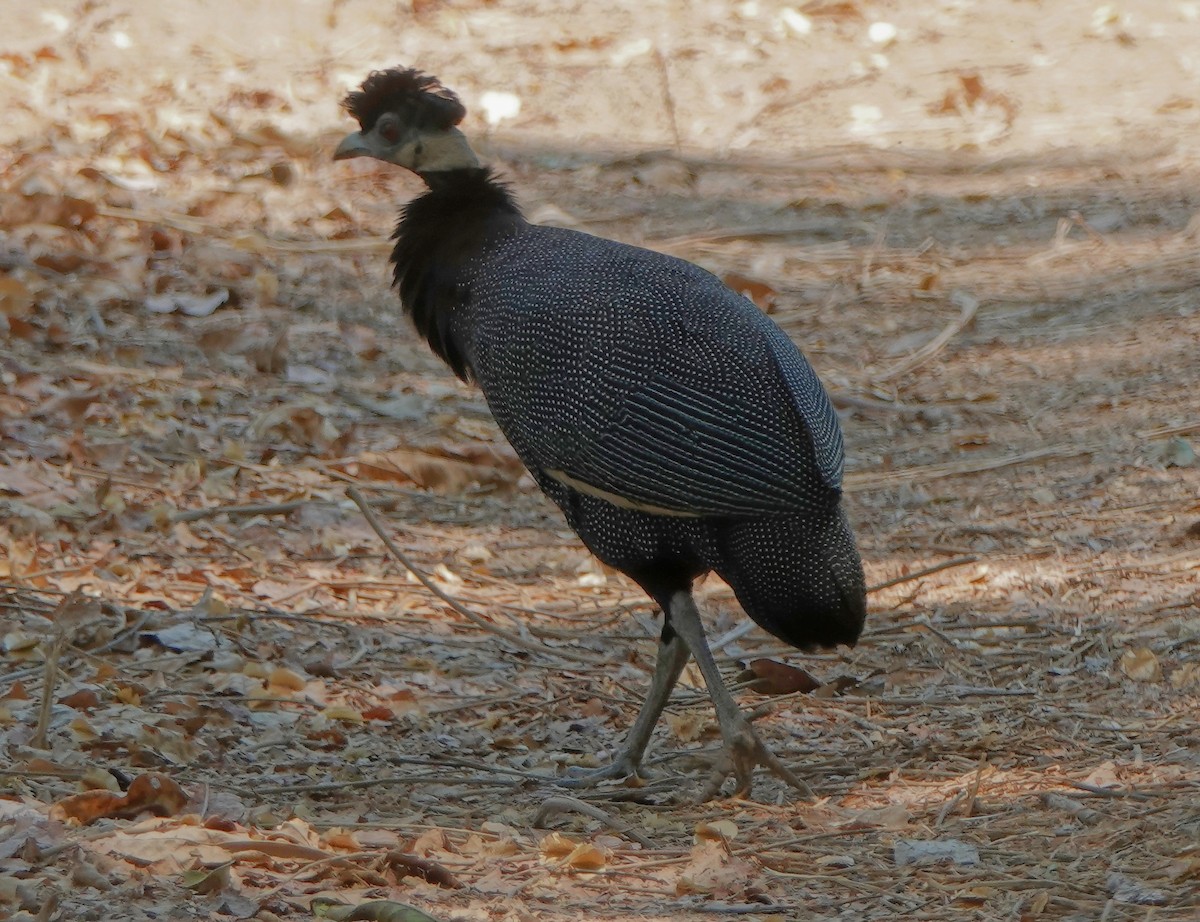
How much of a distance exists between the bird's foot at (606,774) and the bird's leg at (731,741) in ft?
0.88

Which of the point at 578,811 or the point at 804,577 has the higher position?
the point at 804,577

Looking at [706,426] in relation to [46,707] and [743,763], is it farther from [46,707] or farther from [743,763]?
[46,707]

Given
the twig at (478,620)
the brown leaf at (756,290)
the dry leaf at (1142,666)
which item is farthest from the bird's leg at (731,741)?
the brown leaf at (756,290)

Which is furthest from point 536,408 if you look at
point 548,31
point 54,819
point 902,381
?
point 548,31

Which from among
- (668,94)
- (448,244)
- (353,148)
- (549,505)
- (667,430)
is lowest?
(549,505)

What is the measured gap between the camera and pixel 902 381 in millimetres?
7520

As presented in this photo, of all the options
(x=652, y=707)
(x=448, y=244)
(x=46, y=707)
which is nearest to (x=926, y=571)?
(x=652, y=707)

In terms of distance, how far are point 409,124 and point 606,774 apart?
6.25 feet

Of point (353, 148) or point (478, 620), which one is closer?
point (353, 148)

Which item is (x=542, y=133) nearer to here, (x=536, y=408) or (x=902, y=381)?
(x=902, y=381)

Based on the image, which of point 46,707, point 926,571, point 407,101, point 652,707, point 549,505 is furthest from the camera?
point 549,505

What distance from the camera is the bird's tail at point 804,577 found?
3865mm

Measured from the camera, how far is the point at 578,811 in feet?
12.5

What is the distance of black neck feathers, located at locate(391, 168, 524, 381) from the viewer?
464cm
